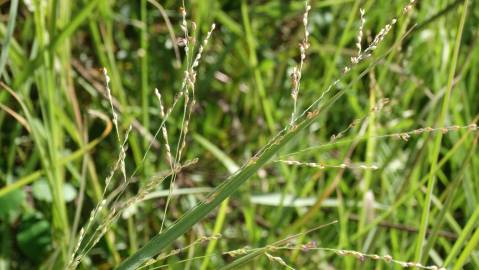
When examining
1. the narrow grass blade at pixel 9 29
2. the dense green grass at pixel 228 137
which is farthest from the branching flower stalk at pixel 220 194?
the narrow grass blade at pixel 9 29

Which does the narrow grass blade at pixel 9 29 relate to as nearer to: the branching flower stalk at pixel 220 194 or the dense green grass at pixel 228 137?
the dense green grass at pixel 228 137

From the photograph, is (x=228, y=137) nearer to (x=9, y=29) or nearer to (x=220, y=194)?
(x=9, y=29)

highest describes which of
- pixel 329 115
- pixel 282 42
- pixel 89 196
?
pixel 282 42

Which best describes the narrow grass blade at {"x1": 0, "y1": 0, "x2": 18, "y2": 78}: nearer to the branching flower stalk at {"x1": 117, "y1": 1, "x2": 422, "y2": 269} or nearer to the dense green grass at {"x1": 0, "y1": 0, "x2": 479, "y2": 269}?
the dense green grass at {"x1": 0, "y1": 0, "x2": 479, "y2": 269}

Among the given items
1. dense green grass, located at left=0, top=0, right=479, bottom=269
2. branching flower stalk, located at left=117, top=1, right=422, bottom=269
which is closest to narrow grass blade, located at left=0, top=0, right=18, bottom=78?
dense green grass, located at left=0, top=0, right=479, bottom=269

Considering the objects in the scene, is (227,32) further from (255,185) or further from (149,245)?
(149,245)

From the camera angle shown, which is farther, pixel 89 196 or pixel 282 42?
pixel 282 42

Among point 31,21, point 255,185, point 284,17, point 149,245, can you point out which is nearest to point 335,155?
point 255,185

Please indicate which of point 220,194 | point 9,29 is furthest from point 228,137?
point 220,194
